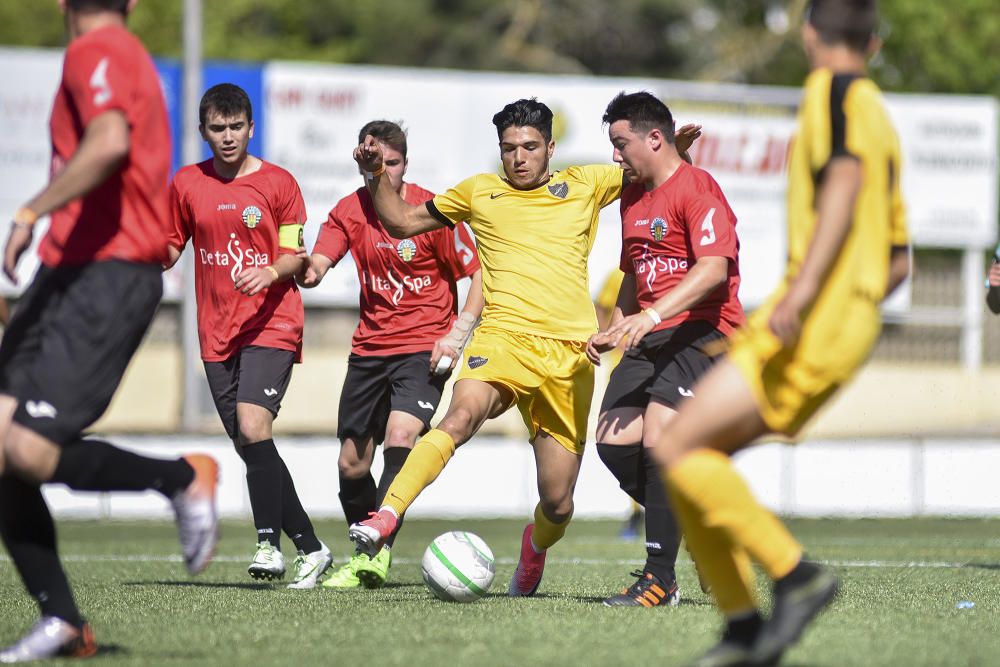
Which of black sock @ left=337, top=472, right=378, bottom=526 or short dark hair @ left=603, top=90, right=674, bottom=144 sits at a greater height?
short dark hair @ left=603, top=90, right=674, bottom=144

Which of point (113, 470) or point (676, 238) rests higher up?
point (676, 238)

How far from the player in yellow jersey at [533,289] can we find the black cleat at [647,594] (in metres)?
0.61

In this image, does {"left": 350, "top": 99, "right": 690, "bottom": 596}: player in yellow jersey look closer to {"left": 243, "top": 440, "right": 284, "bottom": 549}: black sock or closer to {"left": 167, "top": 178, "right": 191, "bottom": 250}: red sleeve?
{"left": 243, "top": 440, "right": 284, "bottom": 549}: black sock

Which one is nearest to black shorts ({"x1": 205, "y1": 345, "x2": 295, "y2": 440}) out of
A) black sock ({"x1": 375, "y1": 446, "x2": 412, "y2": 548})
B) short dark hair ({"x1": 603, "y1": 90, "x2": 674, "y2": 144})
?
black sock ({"x1": 375, "y1": 446, "x2": 412, "y2": 548})

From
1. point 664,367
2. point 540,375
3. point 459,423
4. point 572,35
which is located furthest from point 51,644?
point 572,35

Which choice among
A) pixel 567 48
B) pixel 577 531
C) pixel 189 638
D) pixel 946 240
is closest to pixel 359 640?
pixel 189 638

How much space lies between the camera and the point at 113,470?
17.2 ft

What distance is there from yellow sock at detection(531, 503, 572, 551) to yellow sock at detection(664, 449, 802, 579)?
2942 millimetres

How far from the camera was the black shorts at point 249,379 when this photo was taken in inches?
324

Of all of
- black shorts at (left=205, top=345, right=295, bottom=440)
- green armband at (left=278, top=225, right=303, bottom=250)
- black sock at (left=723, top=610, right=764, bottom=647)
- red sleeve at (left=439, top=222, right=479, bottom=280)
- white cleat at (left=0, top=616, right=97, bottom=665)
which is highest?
green armband at (left=278, top=225, right=303, bottom=250)

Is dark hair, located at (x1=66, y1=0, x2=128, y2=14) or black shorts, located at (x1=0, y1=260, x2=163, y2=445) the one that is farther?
dark hair, located at (x1=66, y1=0, x2=128, y2=14)

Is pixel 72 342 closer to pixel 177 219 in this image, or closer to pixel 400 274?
pixel 177 219

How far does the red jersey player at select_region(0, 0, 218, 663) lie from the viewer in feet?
16.6

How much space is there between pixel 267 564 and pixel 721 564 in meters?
3.67
